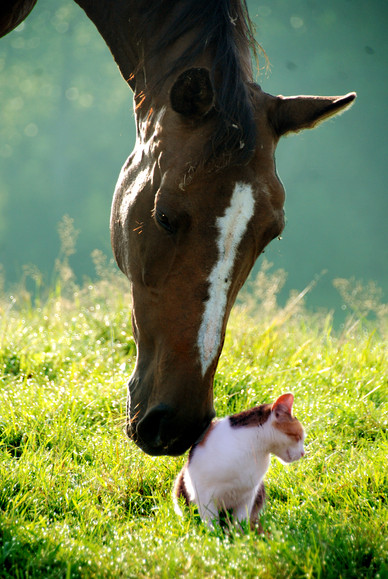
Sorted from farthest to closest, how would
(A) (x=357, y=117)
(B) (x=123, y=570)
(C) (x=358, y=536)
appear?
1. (A) (x=357, y=117)
2. (C) (x=358, y=536)
3. (B) (x=123, y=570)

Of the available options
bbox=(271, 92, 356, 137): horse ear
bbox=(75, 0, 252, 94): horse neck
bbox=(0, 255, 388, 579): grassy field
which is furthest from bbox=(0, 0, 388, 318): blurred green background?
bbox=(271, 92, 356, 137): horse ear

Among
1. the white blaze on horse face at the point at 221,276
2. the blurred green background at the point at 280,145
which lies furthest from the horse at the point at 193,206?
the blurred green background at the point at 280,145

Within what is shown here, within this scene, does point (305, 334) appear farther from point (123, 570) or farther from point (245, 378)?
point (123, 570)

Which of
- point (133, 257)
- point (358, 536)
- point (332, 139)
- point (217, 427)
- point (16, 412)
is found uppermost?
point (332, 139)

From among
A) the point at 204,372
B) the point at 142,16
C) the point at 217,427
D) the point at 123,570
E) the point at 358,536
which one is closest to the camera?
the point at 123,570

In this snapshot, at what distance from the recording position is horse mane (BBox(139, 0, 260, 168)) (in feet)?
7.78

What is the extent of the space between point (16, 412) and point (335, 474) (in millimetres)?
1913

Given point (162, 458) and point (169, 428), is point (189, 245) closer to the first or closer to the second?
point (169, 428)

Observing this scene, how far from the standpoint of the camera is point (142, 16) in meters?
3.08

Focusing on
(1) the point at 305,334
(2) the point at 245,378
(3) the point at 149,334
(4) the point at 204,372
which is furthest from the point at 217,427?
(1) the point at 305,334

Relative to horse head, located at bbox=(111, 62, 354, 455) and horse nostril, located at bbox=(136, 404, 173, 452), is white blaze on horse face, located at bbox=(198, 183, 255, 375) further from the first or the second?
horse nostril, located at bbox=(136, 404, 173, 452)

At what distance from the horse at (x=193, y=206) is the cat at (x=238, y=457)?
0.13 m

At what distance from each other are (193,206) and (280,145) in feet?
71.3

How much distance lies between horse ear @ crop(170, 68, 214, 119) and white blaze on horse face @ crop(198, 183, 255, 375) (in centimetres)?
43
